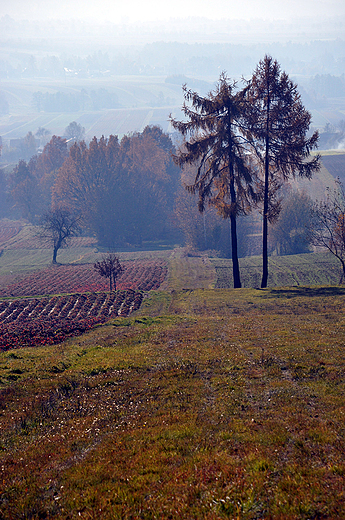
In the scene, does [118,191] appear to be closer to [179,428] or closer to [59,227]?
[59,227]

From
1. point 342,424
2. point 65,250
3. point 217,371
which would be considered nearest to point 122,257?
point 65,250

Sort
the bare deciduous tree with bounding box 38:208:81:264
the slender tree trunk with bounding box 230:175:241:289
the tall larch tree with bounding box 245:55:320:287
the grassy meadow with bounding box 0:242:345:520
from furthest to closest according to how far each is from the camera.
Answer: the bare deciduous tree with bounding box 38:208:81:264, the slender tree trunk with bounding box 230:175:241:289, the tall larch tree with bounding box 245:55:320:287, the grassy meadow with bounding box 0:242:345:520

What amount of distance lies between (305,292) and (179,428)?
2367 cm

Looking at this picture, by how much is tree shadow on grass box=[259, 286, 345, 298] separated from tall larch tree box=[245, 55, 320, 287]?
939 cm

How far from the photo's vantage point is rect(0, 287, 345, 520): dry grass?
6352mm

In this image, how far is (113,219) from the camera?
95812 millimetres

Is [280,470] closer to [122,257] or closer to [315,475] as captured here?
[315,475]

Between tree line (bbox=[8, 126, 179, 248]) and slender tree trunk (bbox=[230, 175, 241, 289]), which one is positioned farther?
tree line (bbox=[8, 126, 179, 248])

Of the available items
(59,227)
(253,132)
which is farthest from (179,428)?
(59,227)

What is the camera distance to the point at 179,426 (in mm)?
9219

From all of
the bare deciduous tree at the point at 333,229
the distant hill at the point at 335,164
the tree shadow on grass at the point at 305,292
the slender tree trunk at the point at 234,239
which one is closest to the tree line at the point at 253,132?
the slender tree trunk at the point at 234,239

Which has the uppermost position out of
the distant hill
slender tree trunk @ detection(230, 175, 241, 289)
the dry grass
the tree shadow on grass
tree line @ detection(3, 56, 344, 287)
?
the distant hill

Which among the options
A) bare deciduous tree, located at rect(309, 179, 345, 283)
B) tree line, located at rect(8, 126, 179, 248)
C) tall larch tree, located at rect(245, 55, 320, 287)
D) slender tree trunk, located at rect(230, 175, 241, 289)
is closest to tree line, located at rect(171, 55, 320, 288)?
tall larch tree, located at rect(245, 55, 320, 287)

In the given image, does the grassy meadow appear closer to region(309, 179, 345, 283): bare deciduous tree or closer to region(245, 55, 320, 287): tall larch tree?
region(245, 55, 320, 287): tall larch tree
